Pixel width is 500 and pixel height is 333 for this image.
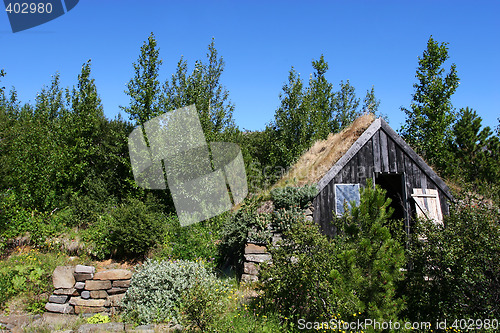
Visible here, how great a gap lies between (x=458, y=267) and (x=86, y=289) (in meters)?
7.41

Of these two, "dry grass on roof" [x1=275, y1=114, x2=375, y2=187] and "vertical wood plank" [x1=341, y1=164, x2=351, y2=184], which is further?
"dry grass on roof" [x1=275, y1=114, x2=375, y2=187]

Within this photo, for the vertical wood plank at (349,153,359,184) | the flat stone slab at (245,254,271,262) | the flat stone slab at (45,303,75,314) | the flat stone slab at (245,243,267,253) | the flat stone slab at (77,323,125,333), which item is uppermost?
the vertical wood plank at (349,153,359,184)

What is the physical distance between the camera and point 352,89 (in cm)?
2762

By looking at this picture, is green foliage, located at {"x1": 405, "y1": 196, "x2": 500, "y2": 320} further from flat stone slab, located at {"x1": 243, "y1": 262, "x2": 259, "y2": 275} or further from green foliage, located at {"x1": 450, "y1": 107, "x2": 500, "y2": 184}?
green foliage, located at {"x1": 450, "y1": 107, "x2": 500, "y2": 184}

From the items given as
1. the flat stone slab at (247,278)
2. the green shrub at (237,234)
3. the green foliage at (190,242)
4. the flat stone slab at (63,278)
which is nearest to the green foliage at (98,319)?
the flat stone slab at (63,278)

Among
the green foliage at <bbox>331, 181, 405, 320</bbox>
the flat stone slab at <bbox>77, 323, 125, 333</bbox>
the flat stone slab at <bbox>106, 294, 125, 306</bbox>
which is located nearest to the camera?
the green foliage at <bbox>331, 181, 405, 320</bbox>

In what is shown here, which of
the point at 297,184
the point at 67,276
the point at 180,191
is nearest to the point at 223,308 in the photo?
the point at 67,276

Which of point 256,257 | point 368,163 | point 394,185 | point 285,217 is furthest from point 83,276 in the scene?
point 394,185

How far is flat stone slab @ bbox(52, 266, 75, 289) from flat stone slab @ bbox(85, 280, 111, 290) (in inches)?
14.5

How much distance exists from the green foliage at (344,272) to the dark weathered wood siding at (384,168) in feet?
10.7

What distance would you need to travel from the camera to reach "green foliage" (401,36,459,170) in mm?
18781

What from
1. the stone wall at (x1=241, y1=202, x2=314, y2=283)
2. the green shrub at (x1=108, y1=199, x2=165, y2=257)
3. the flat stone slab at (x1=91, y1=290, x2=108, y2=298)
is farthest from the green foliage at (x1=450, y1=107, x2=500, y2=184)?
the flat stone slab at (x1=91, y1=290, x2=108, y2=298)

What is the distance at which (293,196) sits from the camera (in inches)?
363

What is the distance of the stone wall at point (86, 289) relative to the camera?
7.67m
